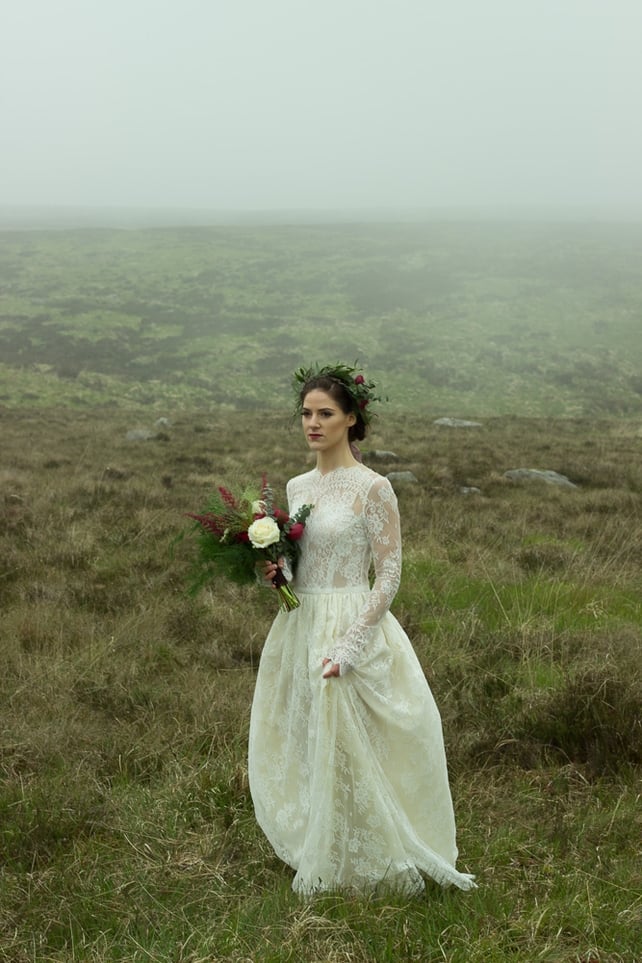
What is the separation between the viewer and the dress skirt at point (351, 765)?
3.30 metres

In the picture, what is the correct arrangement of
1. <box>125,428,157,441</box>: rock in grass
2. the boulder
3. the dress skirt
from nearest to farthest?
A: the dress skirt < the boulder < <box>125,428,157,441</box>: rock in grass

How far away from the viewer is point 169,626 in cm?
670

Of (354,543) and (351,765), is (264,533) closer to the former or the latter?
(354,543)

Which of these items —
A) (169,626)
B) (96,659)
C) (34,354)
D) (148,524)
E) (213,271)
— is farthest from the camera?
(213,271)

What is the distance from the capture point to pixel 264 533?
3312 mm

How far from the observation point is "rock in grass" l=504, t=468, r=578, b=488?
14844 mm

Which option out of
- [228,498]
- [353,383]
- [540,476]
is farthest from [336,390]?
[540,476]

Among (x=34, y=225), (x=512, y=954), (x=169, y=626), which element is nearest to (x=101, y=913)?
(x=512, y=954)

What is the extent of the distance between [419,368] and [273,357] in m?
9.79

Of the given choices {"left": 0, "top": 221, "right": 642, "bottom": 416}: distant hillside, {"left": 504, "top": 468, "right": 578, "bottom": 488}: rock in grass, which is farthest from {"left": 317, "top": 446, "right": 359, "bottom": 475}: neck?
{"left": 0, "top": 221, "right": 642, "bottom": 416}: distant hillside

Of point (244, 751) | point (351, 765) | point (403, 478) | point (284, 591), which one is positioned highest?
point (284, 591)

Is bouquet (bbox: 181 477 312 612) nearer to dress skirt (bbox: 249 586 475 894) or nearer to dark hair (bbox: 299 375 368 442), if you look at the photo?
dress skirt (bbox: 249 586 475 894)

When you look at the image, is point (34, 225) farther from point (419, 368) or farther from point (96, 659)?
point (96, 659)

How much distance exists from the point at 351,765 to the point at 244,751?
1.44 meters
